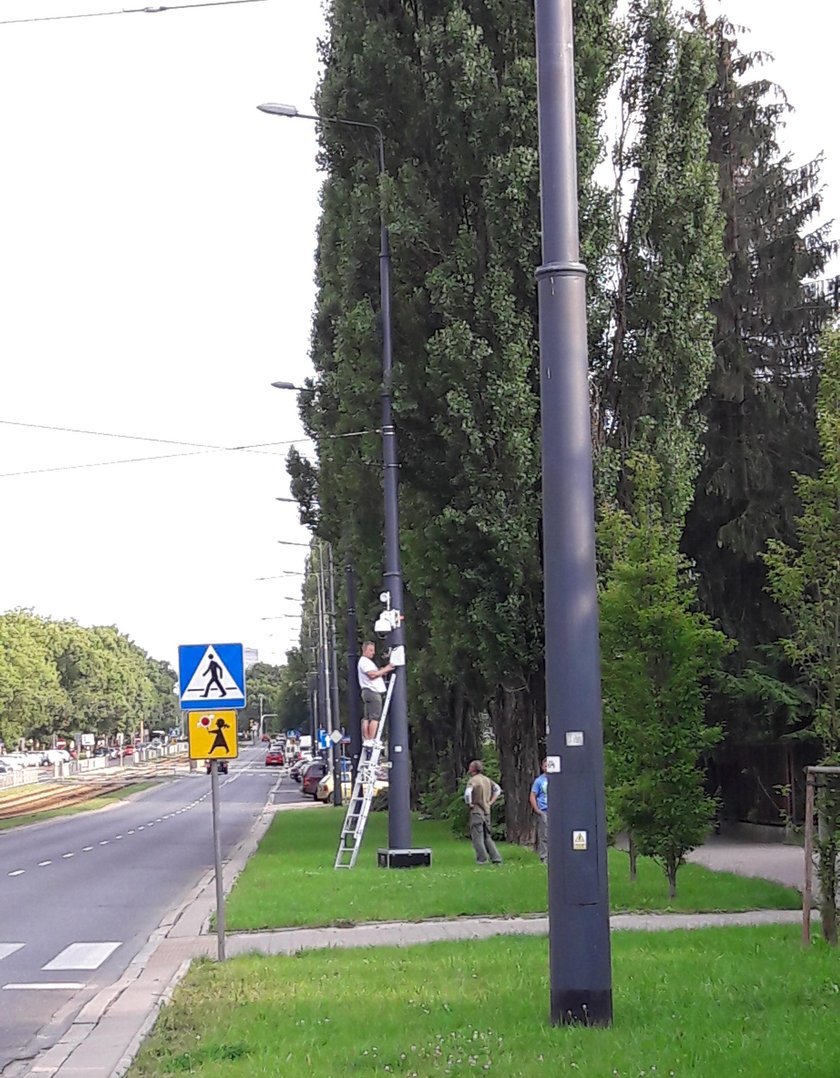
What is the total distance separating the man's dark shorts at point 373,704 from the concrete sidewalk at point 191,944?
3592mm

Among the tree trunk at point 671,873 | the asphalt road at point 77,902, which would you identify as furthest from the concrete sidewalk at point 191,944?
the tree trunk at point 671,873

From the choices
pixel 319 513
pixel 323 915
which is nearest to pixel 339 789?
pixel 319 513

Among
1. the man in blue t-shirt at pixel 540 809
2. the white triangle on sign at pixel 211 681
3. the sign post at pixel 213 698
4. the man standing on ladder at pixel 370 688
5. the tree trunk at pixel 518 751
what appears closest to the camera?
the sign post at pixel 213 698

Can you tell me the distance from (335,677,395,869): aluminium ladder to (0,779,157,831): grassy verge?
2647 cm

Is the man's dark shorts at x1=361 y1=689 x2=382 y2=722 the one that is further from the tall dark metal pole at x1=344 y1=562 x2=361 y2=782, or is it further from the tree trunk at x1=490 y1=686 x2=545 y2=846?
the tall dark metal pole at x1=344 y1=562 x2=361 y2=782

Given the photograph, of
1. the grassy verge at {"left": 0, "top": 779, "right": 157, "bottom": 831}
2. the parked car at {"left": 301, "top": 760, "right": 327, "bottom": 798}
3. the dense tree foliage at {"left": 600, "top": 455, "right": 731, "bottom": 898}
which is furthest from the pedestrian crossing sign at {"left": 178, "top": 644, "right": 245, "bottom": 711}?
the parked car at {"left": 301, "top": 760, "right": 327, "bottom": 798}

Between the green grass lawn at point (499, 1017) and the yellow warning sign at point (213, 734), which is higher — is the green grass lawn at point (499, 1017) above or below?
below

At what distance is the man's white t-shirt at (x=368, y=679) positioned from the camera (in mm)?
24812

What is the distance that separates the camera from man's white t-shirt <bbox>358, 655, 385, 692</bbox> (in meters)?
24.8

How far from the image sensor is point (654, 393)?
25719 millimetres

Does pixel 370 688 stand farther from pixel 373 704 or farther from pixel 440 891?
pixel 440 891

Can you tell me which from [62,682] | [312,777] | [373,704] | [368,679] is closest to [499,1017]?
[368,679]

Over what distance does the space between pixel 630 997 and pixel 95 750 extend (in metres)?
179

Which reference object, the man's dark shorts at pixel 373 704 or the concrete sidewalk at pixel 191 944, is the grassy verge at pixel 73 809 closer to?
the man's dark shorts at pixel 373 704
